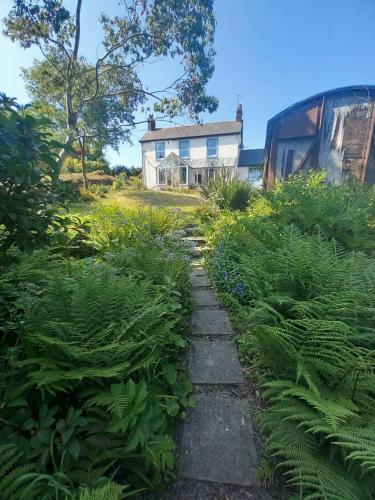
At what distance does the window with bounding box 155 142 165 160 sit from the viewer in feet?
79.5

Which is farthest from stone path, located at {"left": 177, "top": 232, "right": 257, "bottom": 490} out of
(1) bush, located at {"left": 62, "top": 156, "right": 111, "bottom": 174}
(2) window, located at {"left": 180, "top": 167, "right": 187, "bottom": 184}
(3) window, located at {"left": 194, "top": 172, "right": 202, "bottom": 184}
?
(2) window, located at {"left": 180, "top": 167, "right": 187, "bottom": 184}

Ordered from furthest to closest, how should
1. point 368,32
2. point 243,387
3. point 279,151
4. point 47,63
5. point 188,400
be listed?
1. point 47,63
2. point 279,151
3. point 368,32
4. point 243,387
5. point 188,400

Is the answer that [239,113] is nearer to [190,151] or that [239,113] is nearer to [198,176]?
[190,151]

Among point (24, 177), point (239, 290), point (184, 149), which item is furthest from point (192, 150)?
point (24, 177)

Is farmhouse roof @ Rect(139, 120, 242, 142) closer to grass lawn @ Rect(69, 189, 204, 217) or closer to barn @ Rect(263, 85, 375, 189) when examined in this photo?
grass lawn @ Rect(69, 189, 204, 217)

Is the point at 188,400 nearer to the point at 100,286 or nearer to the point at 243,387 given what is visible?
the point at 243,387

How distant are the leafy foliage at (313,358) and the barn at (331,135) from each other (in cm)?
514

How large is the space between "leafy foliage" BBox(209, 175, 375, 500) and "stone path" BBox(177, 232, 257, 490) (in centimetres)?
13

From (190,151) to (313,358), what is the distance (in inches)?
955

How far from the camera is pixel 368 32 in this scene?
478 centimetres

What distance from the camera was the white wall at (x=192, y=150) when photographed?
875 inches

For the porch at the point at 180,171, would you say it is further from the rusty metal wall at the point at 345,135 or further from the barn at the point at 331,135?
the rusty metal wall at the point at 345,135

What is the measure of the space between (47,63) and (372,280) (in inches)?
537

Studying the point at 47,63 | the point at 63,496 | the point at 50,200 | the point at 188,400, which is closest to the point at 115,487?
the point at 63,496
